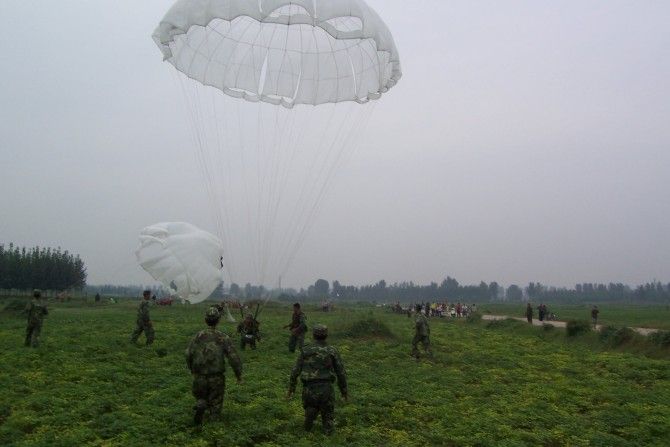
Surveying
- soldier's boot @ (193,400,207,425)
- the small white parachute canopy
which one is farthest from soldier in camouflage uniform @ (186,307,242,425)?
the small white parachute canopy

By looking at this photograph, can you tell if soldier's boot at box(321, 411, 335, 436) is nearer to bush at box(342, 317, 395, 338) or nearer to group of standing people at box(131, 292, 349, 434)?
group of standing people at box(131, 292, 349, 434)

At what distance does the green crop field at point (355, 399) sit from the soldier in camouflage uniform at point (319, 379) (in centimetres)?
33

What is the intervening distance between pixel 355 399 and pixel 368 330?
10597 mm

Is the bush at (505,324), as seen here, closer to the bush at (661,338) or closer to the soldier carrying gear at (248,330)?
the bush at (661,338)

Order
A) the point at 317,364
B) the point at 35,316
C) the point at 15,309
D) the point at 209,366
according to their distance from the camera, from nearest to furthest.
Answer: the point at 209,366 < the point at 317,364 < the point at 35,316 < the point at 15,309

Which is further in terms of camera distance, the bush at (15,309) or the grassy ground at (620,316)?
the grassy ground at (620,316)

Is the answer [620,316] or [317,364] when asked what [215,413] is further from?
[620,316]

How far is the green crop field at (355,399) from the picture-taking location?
8062 mm

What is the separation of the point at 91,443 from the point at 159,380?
4034 mm

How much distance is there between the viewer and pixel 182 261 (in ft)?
58.2

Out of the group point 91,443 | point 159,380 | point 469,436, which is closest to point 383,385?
point 469,436

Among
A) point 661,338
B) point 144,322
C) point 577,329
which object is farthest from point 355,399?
point 577,329

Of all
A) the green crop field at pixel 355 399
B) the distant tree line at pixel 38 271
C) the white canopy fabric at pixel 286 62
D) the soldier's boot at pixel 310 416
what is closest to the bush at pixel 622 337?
the green crop field at pixel 355 399

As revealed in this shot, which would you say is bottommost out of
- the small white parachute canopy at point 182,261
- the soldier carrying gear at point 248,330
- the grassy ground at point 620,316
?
the grassy ground at point 620,316
